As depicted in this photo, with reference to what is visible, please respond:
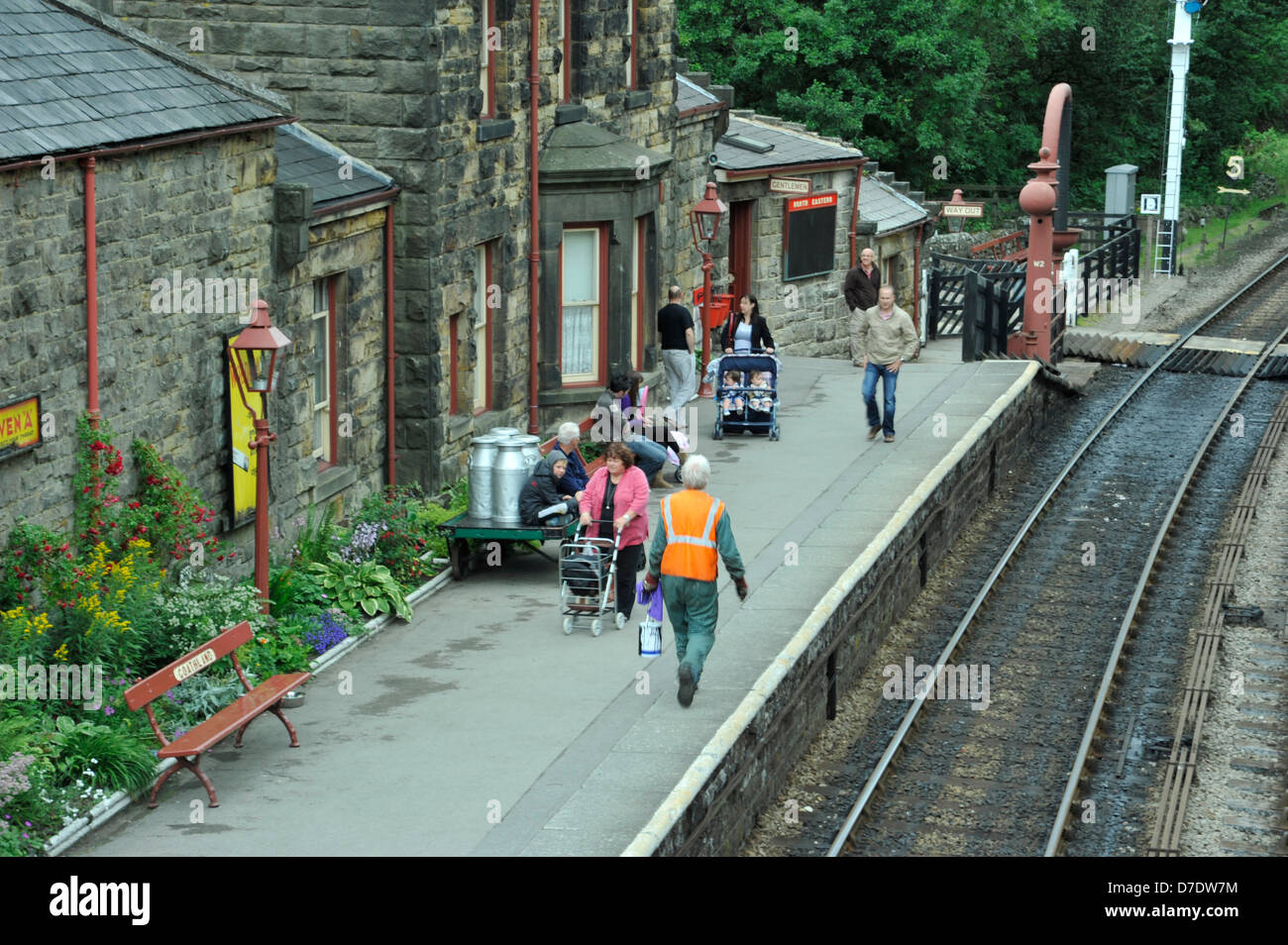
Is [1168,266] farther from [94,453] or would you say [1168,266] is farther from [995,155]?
[94,453]

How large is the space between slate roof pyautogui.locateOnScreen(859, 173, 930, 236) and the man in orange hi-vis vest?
21163mm

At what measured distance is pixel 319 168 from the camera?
16.8m

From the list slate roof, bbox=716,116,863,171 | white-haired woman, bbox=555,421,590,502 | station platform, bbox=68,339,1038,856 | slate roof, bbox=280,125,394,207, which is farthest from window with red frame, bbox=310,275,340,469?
slate roof, bbox=716,116,863,171

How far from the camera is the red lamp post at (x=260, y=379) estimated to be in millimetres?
13438

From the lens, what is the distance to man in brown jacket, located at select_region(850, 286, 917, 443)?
2077 centimetres

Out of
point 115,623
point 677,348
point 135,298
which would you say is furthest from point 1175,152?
point 115,623

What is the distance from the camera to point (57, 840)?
34.9 feet

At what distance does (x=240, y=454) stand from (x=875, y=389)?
28.7ft

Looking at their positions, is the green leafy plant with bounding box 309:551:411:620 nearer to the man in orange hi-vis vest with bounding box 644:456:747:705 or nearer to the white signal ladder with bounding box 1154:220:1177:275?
the man in orange hi-vis vest with bounding box 644:456:747:705

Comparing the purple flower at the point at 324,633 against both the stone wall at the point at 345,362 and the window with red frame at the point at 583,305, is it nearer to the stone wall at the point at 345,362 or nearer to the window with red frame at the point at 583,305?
the stone wall at the point at 345,362

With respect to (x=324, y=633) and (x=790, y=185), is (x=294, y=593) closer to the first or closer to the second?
(x=324, y=633)

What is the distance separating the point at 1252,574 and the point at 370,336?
9267mm

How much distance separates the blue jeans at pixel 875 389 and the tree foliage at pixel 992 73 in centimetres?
2401

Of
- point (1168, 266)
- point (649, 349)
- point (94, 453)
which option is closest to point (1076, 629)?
point (649, 349)
